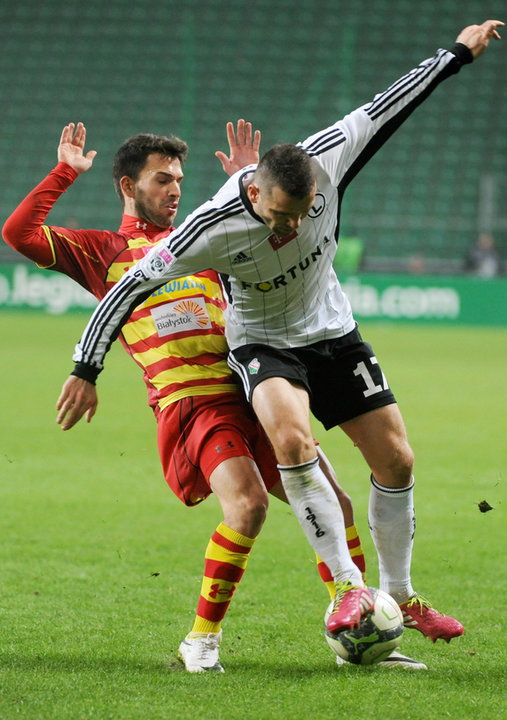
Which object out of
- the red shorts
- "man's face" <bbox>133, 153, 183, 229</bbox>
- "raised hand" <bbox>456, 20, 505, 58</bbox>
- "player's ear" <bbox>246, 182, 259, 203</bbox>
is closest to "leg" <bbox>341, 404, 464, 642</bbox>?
the red shorts

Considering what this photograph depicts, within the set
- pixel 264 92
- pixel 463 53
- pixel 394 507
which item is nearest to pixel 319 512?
pixel 394 507

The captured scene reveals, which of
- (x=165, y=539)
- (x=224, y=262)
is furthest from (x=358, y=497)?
(x=224, y=262)

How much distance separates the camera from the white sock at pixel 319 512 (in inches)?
149

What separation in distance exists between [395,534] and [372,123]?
1.64m

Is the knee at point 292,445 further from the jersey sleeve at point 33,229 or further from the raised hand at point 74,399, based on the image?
the jersey sleeve at point 33,229

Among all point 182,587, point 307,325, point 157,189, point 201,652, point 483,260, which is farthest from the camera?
point 483,260

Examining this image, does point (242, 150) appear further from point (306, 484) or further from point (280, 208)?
point (306, 484)

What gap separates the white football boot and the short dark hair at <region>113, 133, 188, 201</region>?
2135 millimetres

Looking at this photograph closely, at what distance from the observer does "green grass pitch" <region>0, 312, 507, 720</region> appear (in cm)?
357

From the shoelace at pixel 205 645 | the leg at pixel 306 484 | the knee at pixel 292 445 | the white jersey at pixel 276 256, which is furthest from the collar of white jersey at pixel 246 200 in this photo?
the shoelace at pixel 205 645

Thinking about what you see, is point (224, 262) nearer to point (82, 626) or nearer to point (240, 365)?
point (240, 365)

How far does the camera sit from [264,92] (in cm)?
2608

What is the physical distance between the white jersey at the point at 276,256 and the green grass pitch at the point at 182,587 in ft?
3.73

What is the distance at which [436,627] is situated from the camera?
13.6 feet
